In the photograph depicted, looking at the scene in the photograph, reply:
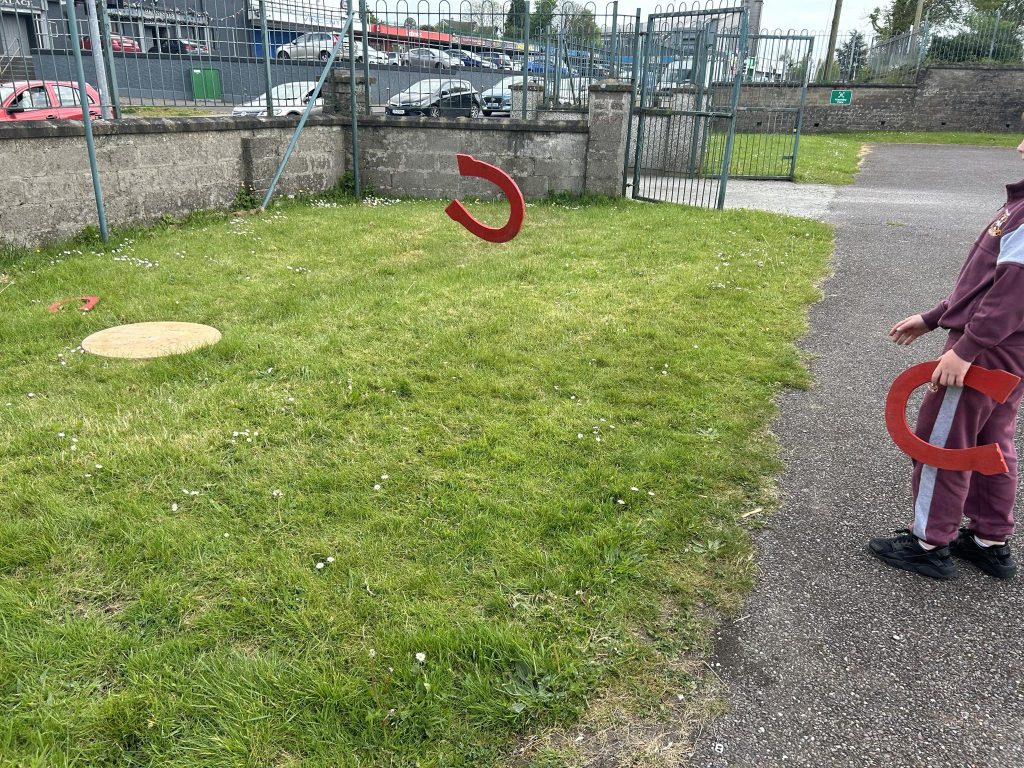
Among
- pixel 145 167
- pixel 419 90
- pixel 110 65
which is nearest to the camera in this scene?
pixel 110 65

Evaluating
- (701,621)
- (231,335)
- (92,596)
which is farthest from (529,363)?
(92,596)

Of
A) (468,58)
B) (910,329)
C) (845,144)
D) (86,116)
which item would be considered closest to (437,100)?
(468,58)

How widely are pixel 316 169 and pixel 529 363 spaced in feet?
26.9

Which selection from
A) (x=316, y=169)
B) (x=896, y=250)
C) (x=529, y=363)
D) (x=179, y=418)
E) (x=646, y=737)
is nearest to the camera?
(x=646, y=737)

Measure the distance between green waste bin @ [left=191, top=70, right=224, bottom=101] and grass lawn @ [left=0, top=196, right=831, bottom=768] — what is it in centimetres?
441

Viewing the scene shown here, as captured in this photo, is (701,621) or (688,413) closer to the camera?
(701,621)

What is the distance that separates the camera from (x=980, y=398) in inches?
112

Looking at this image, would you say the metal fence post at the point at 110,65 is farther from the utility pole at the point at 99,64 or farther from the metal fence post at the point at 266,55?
the metal fence post at the point at 266,55

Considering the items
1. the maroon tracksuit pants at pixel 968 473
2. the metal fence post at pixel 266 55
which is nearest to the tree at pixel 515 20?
the metal fence post at pixel 266 55

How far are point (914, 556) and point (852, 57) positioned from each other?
103 feet

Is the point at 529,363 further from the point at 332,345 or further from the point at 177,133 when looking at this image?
the point at 177,133

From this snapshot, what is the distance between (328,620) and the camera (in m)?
2.65

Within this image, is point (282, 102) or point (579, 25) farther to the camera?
point (579, 25)

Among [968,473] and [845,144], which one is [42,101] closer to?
[968,473]
